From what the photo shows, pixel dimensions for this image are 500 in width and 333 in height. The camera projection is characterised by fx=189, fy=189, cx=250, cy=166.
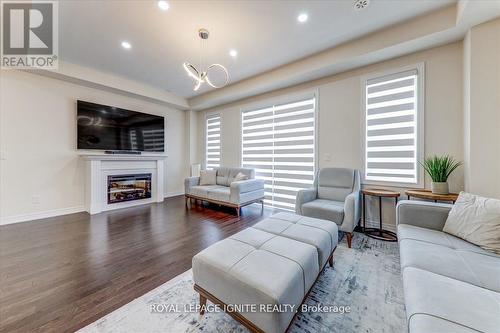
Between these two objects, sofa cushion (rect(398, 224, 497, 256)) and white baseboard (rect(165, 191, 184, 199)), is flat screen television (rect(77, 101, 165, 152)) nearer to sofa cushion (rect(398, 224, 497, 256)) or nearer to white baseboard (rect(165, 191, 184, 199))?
white baseboard (rect(165, 191, 184, 199))

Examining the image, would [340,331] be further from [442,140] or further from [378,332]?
[442,140]

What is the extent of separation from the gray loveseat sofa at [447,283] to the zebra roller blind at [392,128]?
1.26 metres

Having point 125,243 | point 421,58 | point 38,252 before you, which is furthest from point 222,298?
point 421,58

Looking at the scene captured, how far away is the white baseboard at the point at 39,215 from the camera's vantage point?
3.31 metres

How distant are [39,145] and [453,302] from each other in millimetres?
5810

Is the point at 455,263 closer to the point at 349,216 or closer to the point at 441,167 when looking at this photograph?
the point at 349,216

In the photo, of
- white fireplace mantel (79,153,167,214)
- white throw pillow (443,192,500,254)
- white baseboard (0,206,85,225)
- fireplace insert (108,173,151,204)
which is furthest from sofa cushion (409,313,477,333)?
white baseboard (0,206,85,225)

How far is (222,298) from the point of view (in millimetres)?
1227

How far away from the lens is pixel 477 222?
157cm

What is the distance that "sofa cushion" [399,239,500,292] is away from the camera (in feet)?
3.73

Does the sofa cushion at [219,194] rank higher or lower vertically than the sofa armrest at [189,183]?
lower

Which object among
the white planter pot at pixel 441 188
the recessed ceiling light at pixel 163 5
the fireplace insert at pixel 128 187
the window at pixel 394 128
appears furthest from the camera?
the fireplace insert at pixel 128 187

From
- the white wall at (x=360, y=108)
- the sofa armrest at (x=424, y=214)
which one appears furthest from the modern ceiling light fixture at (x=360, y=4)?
the sofa armrest at (x=424, y=214)

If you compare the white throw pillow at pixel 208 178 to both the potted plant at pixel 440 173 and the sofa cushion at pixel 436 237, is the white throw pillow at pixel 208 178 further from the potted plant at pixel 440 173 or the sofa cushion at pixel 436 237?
the potted plant at pixel 440 173
